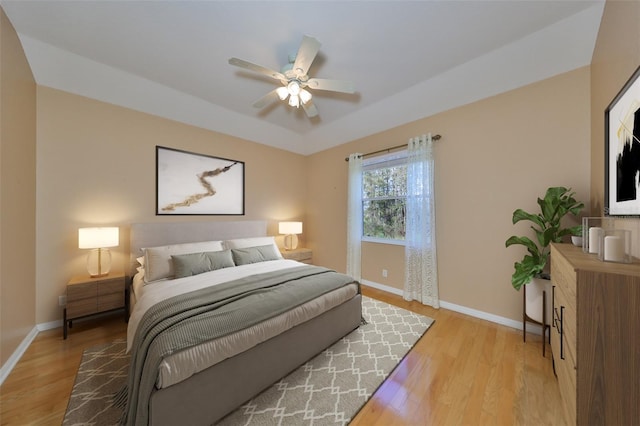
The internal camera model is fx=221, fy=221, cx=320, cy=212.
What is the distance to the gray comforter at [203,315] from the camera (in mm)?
1195

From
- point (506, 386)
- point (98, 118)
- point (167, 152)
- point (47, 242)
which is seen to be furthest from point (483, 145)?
point (47, 242)

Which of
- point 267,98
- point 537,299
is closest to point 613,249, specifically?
point 537,299

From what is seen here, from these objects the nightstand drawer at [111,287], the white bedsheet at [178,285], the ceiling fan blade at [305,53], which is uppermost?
the ceiling fan blade at [305,53]

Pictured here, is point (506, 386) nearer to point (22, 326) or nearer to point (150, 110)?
point (22, 326)

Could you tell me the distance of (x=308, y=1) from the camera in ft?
6.02

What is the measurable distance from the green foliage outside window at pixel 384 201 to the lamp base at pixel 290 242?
4.48 ft

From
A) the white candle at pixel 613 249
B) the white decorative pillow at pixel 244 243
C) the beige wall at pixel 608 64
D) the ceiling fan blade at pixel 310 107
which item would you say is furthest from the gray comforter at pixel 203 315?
the beige wall at pixel 608 64

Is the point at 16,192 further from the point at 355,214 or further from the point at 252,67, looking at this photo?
the point at 355,214

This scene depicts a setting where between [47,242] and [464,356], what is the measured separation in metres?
4.35

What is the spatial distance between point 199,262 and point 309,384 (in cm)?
174

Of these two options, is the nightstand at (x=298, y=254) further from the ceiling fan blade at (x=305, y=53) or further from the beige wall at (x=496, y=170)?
the ceiling fan blade at (x=305, y=53)

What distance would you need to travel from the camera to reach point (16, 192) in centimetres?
193

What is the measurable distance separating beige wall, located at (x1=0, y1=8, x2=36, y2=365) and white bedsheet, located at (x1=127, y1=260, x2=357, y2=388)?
0.82m

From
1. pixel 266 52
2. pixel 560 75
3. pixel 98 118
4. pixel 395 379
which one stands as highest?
pixel 266 52
